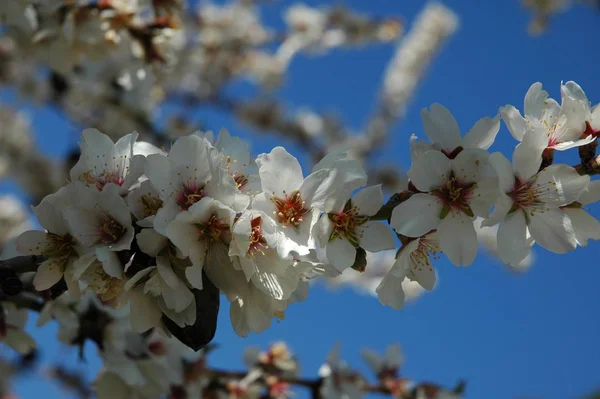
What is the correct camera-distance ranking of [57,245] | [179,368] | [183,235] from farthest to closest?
[179,368], [57,245], [183,235]

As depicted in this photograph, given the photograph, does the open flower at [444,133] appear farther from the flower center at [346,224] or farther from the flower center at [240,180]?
the flower center at [240,180]

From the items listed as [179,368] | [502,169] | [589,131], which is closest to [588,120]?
[589,131]


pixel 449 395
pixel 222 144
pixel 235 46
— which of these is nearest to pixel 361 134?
pixel 235 46

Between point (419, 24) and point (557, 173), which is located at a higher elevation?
point (557, 173)

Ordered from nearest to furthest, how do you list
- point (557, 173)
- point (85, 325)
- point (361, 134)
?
1. point (557, 173)
2. point (85, 325)
3. point (361, 134)

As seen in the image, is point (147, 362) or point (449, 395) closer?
point (147, 362)

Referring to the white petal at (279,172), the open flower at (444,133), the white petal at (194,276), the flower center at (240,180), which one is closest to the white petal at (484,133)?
the open flower at (444,133)

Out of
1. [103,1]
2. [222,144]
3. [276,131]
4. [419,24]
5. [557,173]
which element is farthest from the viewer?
[419,24]

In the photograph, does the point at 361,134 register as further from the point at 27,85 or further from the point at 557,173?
the point at 557,173

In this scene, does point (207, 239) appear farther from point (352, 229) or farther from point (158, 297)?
point (352, 229)
